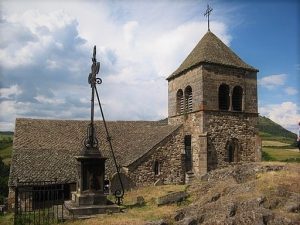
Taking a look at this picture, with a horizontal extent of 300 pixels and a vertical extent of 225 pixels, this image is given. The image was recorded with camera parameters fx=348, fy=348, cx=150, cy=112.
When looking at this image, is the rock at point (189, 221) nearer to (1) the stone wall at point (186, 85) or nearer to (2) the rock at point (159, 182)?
(2) the rock at point (159, 182)

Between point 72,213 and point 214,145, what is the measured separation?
13047 millimetres

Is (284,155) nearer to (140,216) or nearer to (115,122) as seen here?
(115,122)

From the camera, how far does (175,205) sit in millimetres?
16750

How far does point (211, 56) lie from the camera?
25328mm

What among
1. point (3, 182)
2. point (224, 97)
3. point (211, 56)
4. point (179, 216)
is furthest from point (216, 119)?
point (3, 182)

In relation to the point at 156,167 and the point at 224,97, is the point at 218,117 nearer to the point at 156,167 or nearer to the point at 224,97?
the point at 224,97

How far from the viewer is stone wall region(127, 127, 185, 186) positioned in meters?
24.0

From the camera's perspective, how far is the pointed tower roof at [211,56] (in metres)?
25.1

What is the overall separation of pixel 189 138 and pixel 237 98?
187 inches

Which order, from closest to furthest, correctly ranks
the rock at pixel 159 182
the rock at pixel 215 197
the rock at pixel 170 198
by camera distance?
1. the rock at pixel 215 197
2. the rock at pixel 170 198
3. the rock at pixel 159 182

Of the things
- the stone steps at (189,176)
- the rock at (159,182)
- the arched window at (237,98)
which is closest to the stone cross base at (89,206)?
the rock at (159,182)

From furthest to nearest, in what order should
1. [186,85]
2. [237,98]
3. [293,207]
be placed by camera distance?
[186,85] → [237,98] → [293,207]

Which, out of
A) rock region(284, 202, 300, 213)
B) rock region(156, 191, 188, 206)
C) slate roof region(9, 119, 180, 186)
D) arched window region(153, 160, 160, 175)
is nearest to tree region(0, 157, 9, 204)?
slate roof region(9, 119, 180, 186)

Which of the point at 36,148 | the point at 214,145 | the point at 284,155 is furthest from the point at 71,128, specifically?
the point at 284,155
